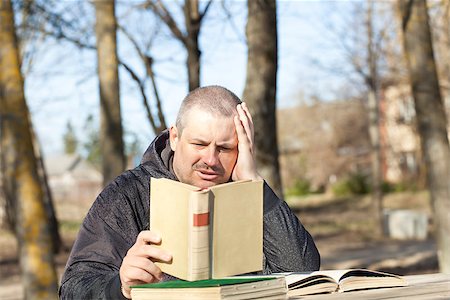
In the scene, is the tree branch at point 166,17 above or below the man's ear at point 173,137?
above

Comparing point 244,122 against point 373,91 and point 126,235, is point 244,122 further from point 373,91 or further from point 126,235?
point 373,91

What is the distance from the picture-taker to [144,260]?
7.94 ft

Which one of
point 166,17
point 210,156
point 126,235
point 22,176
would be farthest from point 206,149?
point 166,17

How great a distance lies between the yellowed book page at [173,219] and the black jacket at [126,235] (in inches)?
18.9

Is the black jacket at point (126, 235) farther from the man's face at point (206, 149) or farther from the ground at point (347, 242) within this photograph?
the ground at point (347, 242)

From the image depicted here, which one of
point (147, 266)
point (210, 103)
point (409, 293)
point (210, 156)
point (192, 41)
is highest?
point (192, 41)

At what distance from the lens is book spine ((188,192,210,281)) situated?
2244mm

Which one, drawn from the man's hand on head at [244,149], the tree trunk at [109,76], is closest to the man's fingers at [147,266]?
the man's hand on head at [244,149]

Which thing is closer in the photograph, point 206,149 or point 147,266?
point 147,266

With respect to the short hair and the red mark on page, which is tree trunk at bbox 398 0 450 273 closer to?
the short hair

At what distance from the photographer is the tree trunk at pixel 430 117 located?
10547 mm

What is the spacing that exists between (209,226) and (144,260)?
258mm

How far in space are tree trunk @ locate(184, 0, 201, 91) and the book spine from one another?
310 inches

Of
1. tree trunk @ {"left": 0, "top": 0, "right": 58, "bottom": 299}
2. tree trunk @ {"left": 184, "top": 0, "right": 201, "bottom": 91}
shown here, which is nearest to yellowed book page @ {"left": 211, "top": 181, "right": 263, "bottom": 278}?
tree trunk @ {"left": 0, "top": 0, "right": 58, "bottom": 299}
